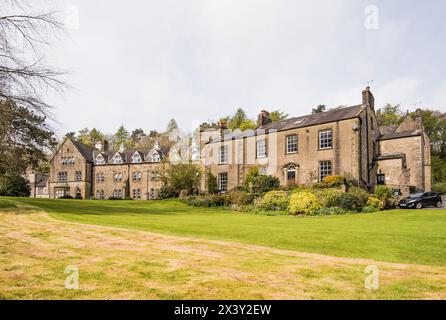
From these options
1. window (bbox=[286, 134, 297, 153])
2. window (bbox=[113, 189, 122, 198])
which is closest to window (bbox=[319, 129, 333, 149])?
window (bbox=[286, 134, 297, 153])

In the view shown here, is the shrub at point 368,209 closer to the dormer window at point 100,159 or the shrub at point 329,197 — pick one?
the shrub at point 329,197

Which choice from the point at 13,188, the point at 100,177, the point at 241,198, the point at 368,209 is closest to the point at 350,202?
the point at 368,209

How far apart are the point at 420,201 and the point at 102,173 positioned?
47.6 meters

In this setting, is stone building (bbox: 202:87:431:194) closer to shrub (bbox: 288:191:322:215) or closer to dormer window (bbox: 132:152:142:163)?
shrub (bbox: 288:191:322:215)

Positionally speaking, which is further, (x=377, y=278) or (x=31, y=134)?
(x=31, y=134)

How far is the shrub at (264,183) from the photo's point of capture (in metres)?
33.8

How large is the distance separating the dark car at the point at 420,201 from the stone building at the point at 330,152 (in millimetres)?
5267

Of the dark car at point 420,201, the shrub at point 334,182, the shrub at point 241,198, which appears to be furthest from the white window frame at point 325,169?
the dark car at point 420,201

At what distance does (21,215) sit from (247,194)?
18991mm

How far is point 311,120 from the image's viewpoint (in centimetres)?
3584

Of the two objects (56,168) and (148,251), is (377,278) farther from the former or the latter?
(56,168)
